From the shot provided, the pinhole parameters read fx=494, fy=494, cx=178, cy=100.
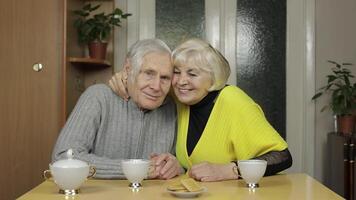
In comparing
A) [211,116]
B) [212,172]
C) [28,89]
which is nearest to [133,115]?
[211,116]

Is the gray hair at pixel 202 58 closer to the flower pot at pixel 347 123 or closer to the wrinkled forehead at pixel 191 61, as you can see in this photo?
the wrinkled forehead at pixel 191 61

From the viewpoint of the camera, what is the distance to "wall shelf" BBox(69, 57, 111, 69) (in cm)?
290

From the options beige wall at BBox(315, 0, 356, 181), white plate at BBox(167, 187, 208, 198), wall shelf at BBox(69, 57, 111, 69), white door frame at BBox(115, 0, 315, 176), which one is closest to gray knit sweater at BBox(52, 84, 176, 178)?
white plate at BBox(167, 187, 208, 198)

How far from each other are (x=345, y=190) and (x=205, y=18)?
5.05ft

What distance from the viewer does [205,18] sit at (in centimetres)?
363

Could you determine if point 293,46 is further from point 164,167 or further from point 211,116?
point 164,167

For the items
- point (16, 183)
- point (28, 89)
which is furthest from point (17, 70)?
point (16, 183)

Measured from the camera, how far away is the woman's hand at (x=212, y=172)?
155 centimetres

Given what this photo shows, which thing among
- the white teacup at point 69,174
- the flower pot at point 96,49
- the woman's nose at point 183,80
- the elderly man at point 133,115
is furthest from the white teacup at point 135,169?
the flower pot at point 96,49

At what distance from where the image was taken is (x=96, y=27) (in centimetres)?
321

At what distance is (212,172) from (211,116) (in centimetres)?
33

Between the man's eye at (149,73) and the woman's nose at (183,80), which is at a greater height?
the man's eye at (149,73)

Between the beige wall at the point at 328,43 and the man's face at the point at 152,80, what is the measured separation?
2.09 meters

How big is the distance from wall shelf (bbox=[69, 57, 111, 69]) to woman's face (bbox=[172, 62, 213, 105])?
1.15 metres
